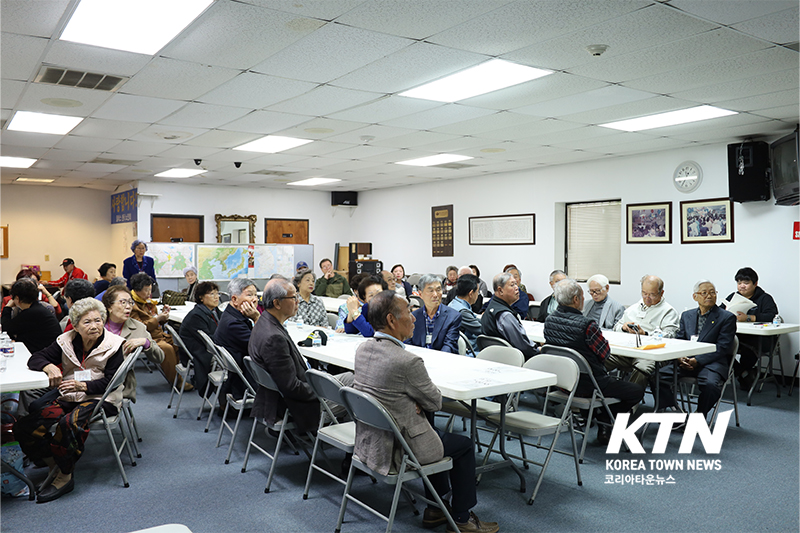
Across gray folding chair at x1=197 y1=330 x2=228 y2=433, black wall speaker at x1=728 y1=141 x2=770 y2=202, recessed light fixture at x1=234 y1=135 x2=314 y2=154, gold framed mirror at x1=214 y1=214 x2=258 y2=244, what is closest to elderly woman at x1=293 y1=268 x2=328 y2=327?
gray folding chair at x1=197 y1=330 x2=228 y2=433

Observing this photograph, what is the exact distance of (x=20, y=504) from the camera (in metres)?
3.56

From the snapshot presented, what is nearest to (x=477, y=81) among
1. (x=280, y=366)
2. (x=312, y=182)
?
(x=280, y=366)

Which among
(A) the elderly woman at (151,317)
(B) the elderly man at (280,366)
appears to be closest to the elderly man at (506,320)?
(B) the elderly man at (280,366)

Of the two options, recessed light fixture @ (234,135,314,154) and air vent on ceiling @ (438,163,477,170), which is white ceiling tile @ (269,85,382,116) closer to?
recessed light fixture @ (234,135,314,154)

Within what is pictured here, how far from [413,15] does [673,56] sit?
6.29 ft

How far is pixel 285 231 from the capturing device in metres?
13.2

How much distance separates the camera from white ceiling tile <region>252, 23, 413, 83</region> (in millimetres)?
3713

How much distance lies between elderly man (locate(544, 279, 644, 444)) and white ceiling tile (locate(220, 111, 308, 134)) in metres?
3.26

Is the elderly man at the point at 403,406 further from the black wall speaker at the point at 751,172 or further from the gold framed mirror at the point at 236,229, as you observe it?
the gold framed mirror at the point at 236,229

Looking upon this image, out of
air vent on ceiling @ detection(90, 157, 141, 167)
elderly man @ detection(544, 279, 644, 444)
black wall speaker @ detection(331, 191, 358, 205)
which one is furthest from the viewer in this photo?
black wall speaker @ detection(331, 191, 358, 205)

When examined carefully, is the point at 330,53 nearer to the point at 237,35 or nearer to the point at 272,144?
the point at 237,35

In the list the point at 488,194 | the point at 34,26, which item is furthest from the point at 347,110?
the point at 488,194

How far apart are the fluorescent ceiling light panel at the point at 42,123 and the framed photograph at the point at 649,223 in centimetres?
688

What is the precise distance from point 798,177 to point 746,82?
72.0 inches
